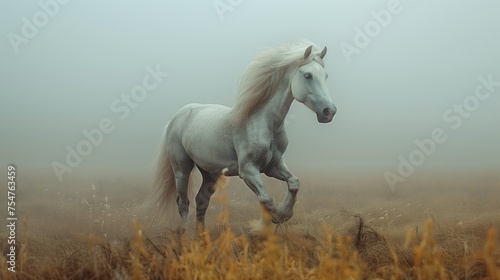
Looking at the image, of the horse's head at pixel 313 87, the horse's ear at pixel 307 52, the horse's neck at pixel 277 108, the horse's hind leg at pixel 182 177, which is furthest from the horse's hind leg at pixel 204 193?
the horse's ear at pixel 307 52

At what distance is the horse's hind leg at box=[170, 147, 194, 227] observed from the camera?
11.4 feet

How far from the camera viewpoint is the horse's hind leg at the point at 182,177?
3461mm

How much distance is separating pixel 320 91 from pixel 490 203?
1.65 metres

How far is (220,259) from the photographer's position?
2.30m

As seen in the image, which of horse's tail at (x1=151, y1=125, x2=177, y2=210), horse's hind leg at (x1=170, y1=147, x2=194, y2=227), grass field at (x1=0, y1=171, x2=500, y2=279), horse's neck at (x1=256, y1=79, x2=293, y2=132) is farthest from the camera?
horse's tail at (x1=151, y1=125, x2=177, y2=210)

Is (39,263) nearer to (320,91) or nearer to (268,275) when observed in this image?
(268,275)

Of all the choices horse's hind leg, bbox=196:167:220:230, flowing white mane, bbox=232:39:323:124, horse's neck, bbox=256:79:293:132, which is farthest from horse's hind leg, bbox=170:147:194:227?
horse's neck, bbox=256:79:293:132

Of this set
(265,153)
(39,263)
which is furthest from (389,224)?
(39,263)

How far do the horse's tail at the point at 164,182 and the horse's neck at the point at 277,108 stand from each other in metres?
0.92

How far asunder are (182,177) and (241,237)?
110 cm

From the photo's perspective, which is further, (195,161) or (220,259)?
(195,161)

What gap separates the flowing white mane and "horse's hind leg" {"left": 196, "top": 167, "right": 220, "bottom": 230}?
57 cm

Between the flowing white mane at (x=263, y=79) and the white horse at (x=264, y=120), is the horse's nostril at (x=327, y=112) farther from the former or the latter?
the flowing white mane at (x=263, y=79)

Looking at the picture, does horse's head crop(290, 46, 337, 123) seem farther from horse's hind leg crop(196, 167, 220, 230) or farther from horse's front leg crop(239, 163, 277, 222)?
horse's hind leg crop(196, 167, 220, 230)
